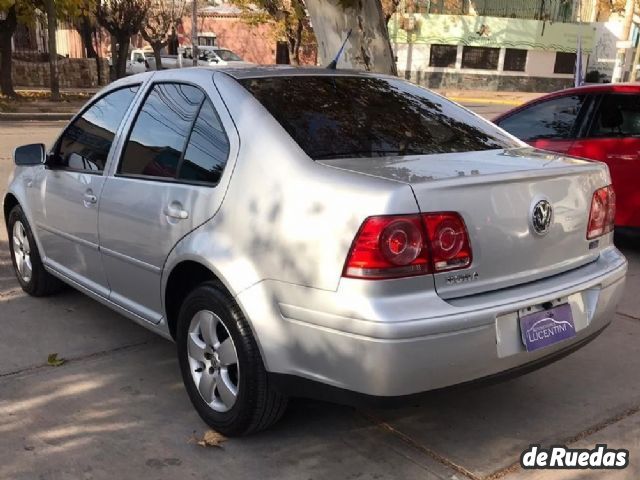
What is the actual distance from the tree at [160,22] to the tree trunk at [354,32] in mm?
23202

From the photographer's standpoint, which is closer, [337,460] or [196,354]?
[337,460]

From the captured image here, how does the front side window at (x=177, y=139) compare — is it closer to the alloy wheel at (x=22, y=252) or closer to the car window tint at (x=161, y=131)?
the car window tint at (x=161, y=131)

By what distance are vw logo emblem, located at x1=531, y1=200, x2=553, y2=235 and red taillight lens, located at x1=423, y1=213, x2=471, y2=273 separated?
369 millimetres

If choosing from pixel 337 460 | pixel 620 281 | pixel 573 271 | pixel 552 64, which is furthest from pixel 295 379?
pixel 552 64

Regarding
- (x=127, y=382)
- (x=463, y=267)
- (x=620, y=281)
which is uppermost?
(x=463, y=267)

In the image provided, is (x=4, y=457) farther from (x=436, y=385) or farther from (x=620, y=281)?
(x=620, y=281)

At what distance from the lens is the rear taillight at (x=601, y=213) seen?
313 cm

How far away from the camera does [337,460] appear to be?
9.75 feet

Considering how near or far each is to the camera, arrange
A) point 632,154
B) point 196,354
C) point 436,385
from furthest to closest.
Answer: point 632,154 < point 196,354 < point 436,385

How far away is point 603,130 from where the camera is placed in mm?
6164

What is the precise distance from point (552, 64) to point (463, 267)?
110 ft

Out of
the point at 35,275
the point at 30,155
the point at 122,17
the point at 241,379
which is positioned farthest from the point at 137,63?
the point at 241,379

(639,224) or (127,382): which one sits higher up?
(639,224)

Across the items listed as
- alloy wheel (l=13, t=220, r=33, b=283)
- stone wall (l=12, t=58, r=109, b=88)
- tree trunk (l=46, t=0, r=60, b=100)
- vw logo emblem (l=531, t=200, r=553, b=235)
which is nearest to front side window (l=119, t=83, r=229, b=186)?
vw logo emblem (l=531, t=200, r=553, b=235)
